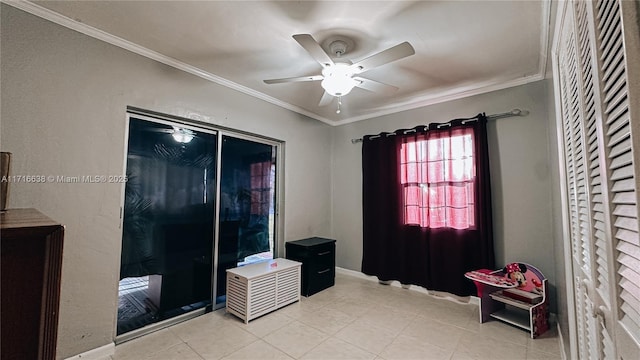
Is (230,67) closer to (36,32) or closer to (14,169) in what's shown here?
(36,32)

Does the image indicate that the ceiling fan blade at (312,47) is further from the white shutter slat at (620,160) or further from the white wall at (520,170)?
the white wall at (520,170)

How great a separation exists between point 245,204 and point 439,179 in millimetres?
2441

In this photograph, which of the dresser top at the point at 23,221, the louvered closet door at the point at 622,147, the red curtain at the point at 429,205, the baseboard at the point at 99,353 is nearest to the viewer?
the louvered closet door at the point at 622,147

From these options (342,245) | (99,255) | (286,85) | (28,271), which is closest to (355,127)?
(286,85)

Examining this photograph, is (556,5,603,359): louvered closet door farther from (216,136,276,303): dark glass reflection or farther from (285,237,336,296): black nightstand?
(216,136,276,303): dark glass reflection

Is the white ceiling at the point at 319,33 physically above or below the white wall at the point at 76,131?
above

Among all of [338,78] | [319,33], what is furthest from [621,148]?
[319,33]

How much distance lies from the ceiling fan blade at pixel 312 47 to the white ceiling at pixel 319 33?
30cm

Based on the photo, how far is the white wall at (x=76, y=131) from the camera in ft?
5.71

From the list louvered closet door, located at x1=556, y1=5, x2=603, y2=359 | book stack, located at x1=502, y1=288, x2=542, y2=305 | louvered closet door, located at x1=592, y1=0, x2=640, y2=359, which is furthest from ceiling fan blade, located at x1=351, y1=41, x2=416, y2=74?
book stack, located at x1=502, y1=288, x2=542, y2=305

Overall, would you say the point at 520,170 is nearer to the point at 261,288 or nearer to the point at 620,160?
the point at 620,160

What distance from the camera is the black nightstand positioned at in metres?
3.26

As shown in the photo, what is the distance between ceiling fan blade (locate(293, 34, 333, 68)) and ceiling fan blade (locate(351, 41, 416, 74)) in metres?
0.24

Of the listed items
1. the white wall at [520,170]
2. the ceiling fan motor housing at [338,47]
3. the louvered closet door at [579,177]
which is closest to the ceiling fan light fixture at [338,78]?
the ceiling fan motor housing at [338,47]
